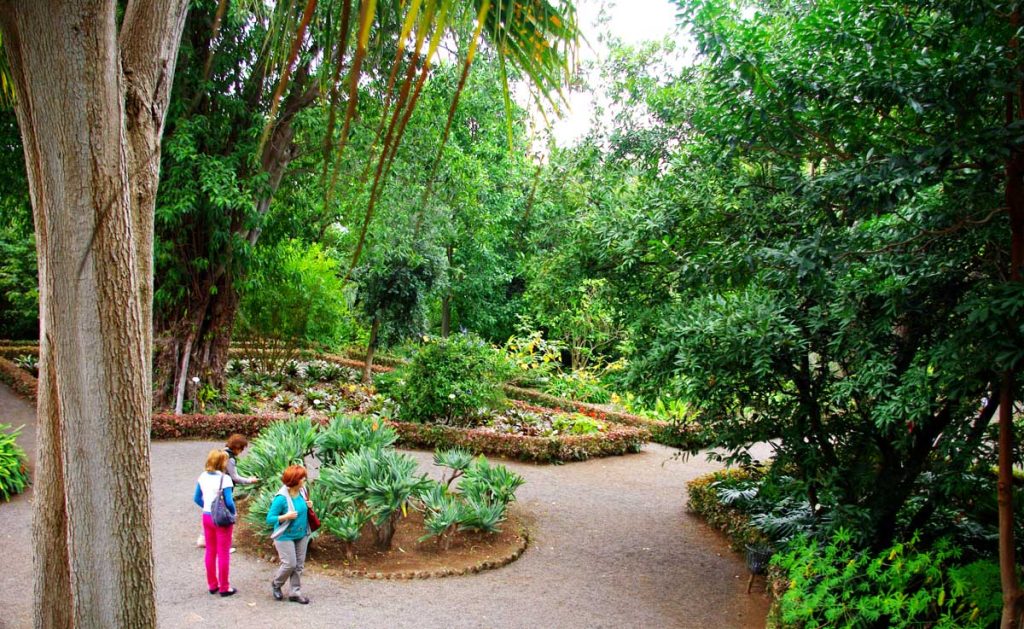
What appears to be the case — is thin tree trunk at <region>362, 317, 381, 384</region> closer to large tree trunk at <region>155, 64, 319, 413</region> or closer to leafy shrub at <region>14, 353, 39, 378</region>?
large tree trunk at <region>155, 64, 319, 413</region>

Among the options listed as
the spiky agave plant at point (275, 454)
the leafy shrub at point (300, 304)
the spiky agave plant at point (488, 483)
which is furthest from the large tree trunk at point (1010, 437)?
the leafy shrub at point (300, 304)

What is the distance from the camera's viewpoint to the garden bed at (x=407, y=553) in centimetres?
650

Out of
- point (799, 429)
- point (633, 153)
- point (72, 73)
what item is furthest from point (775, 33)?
point (72, 73)

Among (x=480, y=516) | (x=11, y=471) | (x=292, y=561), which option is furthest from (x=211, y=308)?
(x=292, y=561)

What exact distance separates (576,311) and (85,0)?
17.7 meters

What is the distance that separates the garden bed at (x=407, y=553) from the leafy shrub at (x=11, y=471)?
→ 262cm

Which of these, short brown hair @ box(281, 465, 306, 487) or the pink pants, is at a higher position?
short brown hair @ box(281, 465, 306, 487)

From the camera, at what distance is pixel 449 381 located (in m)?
12.0

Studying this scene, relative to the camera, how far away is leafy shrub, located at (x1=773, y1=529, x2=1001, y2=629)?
15.3 feet

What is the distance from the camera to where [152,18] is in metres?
2.46

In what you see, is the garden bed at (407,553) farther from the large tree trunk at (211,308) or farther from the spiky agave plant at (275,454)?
the large tree trunk at (211,308)

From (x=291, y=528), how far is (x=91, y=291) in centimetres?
370

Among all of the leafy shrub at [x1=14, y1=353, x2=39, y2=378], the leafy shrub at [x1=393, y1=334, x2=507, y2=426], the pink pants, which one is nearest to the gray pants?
the pink pants

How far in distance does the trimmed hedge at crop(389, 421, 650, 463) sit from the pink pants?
5.72 metres
